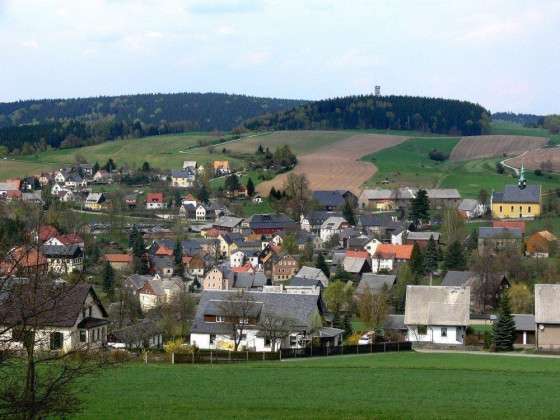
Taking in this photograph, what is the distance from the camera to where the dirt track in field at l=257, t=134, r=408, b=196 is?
353ft

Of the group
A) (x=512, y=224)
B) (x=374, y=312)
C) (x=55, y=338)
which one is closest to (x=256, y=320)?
(x=374, y=312)

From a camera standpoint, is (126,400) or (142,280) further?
(142,280)

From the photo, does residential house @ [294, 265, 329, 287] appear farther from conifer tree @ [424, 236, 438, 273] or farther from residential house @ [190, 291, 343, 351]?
residential house @ [190, 291, 343, 351]

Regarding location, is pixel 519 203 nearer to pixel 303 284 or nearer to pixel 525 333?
pixel 303 284

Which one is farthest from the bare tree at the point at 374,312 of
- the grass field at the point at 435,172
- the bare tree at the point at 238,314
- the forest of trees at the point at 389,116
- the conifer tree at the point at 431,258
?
the forest of trees at the point at 389,116

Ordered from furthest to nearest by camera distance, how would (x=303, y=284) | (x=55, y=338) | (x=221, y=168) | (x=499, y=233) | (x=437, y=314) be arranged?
(x=221, y=168) < (x=499, y=233) < (x=303, y=284) < (x=437, y=314) < (x=55, y=338)

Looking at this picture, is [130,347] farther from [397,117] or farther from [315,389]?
[397,117]

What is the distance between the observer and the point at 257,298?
37.9 metres

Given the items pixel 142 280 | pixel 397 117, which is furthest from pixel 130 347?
pixel 397 117

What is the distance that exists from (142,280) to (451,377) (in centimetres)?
4021

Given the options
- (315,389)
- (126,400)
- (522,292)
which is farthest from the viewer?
(522,292)

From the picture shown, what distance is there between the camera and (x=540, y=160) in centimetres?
11300

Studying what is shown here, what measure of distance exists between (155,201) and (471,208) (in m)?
34.3

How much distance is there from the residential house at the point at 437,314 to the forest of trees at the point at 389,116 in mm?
129125
